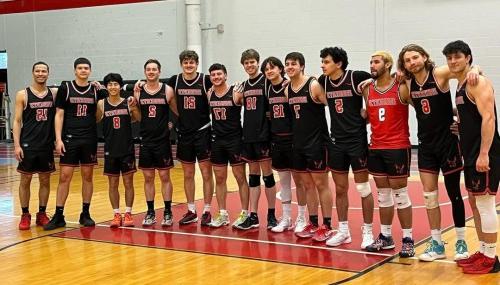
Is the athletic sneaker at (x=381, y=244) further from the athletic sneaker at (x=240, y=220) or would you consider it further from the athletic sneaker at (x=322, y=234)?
the athletic sneaker at (x=240, y=220)

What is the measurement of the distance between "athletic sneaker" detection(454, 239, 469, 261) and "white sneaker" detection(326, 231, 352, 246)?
1199 millimetres

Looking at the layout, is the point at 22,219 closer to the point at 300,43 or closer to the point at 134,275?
the point at 134,275

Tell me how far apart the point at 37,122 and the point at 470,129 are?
496 centimetres

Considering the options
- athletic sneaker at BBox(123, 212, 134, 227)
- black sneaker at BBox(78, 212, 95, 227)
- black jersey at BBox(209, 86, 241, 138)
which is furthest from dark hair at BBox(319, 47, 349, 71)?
black sneaker at BBox(78, 212, 95, 227)

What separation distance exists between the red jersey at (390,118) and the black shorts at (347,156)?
0.93ft

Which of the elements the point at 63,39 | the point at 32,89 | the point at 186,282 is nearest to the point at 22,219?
the point at 32,89

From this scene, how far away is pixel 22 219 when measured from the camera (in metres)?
8.02

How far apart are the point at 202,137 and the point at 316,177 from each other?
5.08ft

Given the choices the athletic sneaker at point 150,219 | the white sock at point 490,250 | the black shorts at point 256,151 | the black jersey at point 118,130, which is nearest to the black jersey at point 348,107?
the black shorts at point 256,151

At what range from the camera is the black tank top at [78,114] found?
25.4 ft

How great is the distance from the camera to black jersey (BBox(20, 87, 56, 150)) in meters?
7.81

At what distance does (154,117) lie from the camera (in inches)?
302

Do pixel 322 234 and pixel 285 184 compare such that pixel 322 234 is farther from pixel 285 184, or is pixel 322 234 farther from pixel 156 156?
pixel 156 156

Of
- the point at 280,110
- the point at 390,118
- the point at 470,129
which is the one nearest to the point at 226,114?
the point at 280,110
